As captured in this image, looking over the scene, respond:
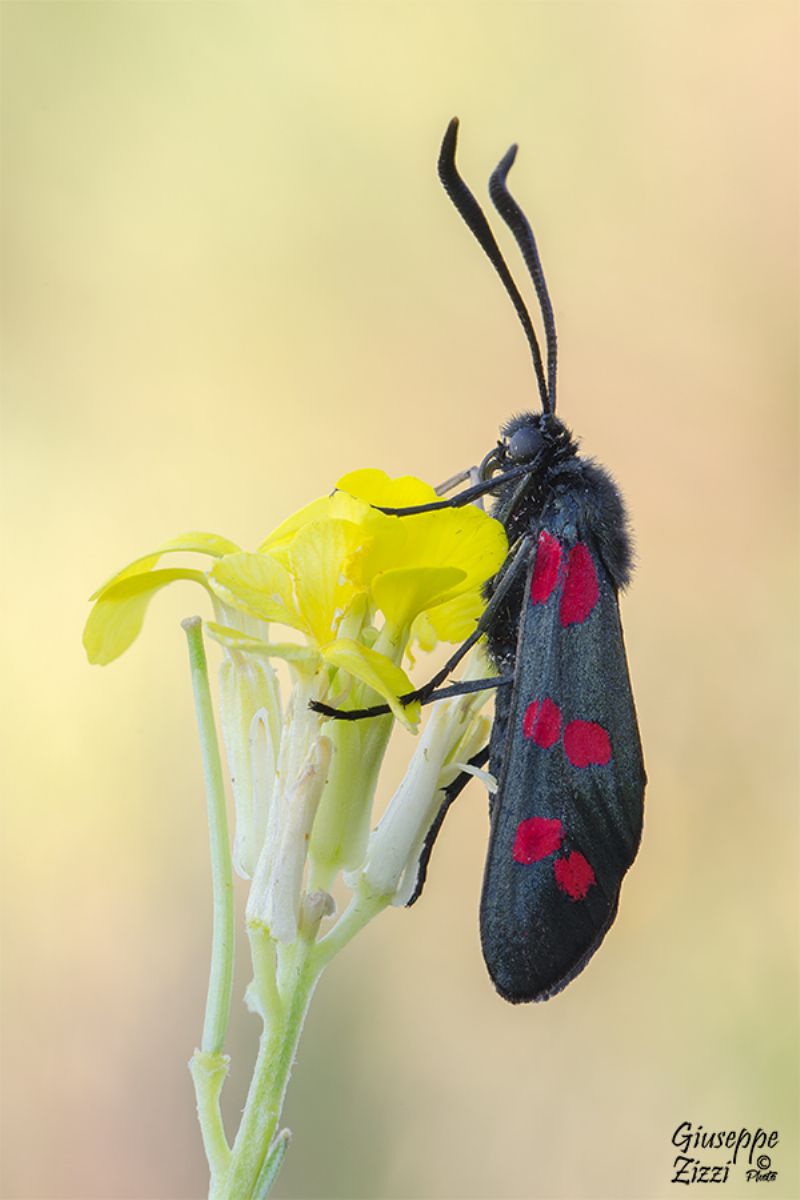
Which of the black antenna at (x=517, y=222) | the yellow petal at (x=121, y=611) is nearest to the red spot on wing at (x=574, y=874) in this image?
the yellow petal at (x=121, y=611)

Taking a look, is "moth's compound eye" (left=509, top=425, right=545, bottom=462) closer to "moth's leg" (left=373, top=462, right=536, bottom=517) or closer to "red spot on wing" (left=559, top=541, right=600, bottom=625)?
"moth's leg" (left=373, top=462, right=536, bottom=517)

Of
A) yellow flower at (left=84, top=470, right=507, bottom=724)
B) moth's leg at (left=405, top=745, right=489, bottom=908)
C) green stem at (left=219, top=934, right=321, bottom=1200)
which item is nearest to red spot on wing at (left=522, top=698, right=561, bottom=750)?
moth's leg at (left=405, top=745, right=489, bottom=908)

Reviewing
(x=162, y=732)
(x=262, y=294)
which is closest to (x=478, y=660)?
(x=162, y=732)

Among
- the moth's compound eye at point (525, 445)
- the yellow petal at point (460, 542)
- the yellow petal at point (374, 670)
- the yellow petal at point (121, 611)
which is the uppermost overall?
the moth's compound eye at point (525, 445)

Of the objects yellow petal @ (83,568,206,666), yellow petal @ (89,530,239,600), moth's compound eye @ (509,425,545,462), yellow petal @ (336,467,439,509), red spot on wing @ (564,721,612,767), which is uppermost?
moth's compound eye @ (509,425,545,462)

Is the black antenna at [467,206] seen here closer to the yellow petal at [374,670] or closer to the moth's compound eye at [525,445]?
the moth's compound eye at [525,445]

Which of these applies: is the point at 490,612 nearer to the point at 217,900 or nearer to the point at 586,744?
the point at 586,744

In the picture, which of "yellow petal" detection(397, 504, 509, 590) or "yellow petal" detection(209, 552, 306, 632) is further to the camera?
"yellow petal" detection(397, 504, 509, 590)
